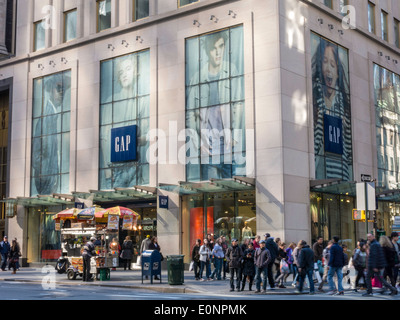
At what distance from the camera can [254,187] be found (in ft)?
96.3

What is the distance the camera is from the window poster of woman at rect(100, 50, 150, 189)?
34.0 meters

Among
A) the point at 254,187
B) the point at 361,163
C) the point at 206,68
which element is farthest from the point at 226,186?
the point at 361,163

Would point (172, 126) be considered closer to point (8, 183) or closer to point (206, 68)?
point (206, 68)

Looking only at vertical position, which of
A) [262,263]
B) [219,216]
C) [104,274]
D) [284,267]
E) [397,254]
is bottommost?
[104,274]

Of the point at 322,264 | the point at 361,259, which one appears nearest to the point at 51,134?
the point at 322,264

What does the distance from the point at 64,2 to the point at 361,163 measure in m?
21.5

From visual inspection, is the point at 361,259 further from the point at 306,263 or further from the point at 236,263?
the point at 236,263

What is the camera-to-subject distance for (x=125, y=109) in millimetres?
35031

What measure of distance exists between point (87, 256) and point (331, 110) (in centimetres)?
1578

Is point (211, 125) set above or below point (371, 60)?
below

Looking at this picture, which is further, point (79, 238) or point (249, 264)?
point (79, 238)

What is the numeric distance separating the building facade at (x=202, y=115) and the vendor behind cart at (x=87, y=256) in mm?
7587

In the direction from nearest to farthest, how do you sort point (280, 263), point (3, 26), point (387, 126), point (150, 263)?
1. point (280, 263)
2. point (150, 263)
3. point (387, 126)
4. point (3, 26)
